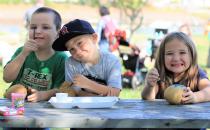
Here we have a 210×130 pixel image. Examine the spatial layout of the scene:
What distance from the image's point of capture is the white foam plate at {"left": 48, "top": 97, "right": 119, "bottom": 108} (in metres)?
2.76

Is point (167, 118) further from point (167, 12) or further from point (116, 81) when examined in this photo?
point (167, 12)

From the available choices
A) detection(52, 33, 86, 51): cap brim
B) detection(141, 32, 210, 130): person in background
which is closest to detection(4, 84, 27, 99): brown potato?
detection(52, 33, 86, 51): cap brim

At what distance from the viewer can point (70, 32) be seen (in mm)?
3100

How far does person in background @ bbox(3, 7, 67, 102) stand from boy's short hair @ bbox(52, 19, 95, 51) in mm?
190

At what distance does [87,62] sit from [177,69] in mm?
590

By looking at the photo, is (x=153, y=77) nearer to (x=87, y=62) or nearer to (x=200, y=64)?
(x=87, y=62)

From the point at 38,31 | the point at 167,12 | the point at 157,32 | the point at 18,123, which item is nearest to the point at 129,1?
the point at 167,12

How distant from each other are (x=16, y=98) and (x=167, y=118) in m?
0.80

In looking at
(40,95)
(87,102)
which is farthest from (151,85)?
(40,95)

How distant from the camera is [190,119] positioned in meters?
2.56

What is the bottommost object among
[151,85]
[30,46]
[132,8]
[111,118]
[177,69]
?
[111,118]

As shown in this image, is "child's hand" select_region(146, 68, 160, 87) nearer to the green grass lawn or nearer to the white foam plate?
the white foam plate

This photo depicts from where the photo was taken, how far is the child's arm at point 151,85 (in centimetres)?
317

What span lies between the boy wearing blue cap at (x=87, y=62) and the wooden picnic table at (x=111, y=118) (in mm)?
286
